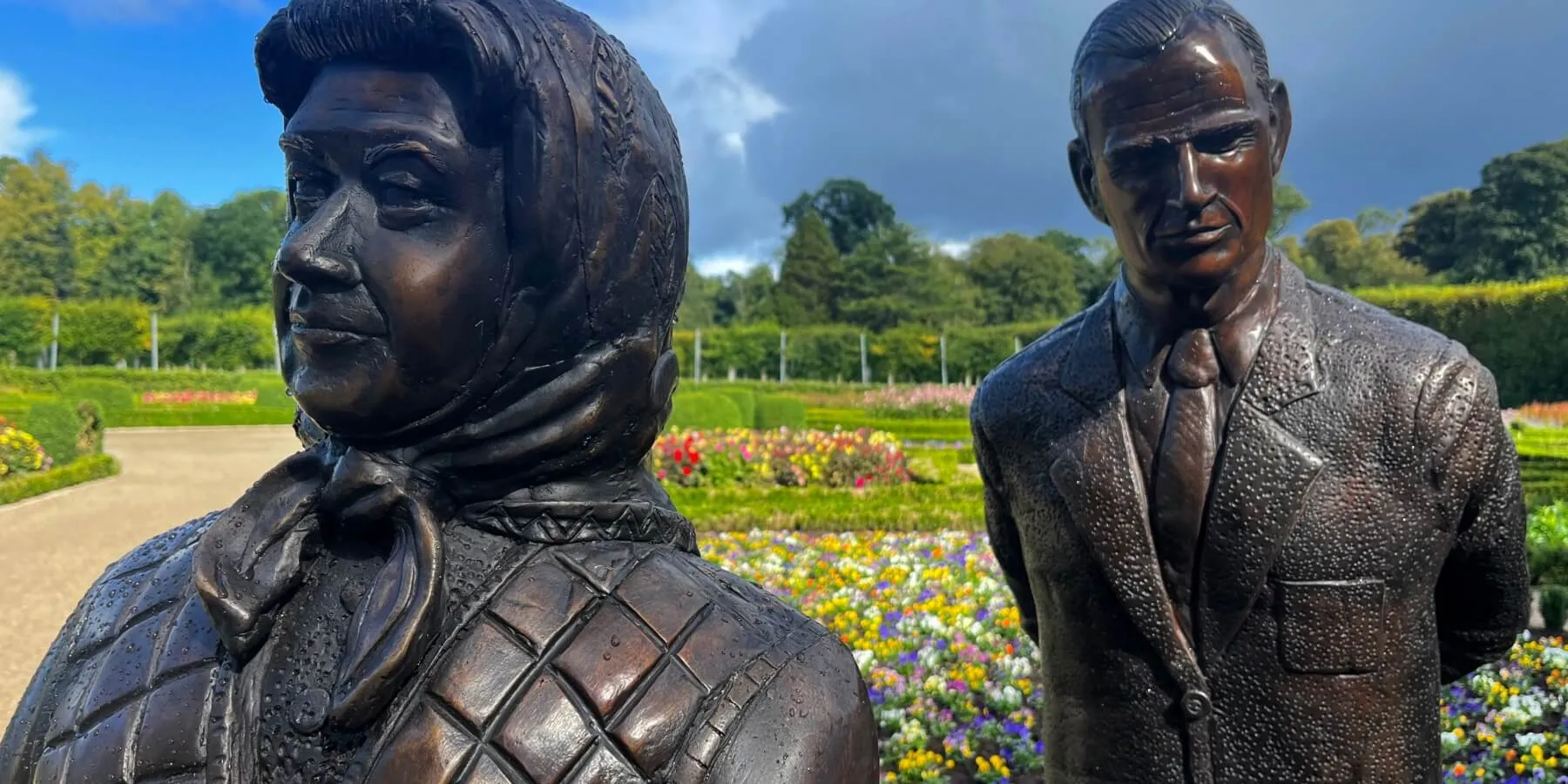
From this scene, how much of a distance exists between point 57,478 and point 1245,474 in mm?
16363

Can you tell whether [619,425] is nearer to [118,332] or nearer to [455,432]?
[455,432]

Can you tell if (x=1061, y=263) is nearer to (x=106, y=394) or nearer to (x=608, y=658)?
(x=106, y=394)

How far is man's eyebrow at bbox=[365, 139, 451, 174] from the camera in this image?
1216 millimetres

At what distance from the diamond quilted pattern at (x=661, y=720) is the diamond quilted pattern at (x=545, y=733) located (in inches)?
1.9

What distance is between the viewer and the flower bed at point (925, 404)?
2444 cm

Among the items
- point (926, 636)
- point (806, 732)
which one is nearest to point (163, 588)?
point (806, 732)

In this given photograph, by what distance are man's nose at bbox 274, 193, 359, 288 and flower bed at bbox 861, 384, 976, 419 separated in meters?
22.9

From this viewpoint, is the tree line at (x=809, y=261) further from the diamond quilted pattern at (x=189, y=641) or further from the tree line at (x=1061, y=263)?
the diamond quilted pattern at (x=189, y=641)

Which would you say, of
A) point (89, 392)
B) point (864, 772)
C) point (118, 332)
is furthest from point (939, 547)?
point (118, 332)

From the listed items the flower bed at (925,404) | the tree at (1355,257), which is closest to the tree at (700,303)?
the flower bed at (925,404)

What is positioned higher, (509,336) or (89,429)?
(509,336)

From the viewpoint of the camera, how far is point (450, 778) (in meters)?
1.16

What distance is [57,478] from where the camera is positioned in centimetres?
1426

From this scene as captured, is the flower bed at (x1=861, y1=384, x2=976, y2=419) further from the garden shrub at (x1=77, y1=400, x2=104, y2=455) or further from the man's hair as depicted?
the man's hair
